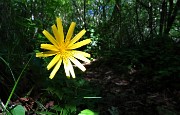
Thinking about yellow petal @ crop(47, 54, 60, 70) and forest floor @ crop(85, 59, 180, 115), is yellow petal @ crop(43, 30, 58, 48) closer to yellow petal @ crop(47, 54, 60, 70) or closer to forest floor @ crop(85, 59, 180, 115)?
yellow petal @ crop(47, 54, 60, 70)

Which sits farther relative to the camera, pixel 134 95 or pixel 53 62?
pixel 134 95

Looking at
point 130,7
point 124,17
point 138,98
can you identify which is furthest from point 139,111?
point 130,7

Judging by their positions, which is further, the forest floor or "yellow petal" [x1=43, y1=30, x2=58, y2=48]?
the forest floor

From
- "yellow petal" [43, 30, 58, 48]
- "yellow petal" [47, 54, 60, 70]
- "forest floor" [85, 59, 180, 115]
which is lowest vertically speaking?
"forest floor" [85, 59, 180, 115]

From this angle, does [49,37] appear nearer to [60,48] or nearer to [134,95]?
[60,48]

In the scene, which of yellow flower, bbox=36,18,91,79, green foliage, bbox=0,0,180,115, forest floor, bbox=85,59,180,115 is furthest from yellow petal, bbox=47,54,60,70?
forest floor, bbox=85,59,180,115

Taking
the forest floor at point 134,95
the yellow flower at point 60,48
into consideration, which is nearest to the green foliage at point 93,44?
the forest floor at point 134,95

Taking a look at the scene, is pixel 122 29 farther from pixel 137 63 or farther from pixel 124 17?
pixel 137 63

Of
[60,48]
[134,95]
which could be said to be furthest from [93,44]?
[60,48]
